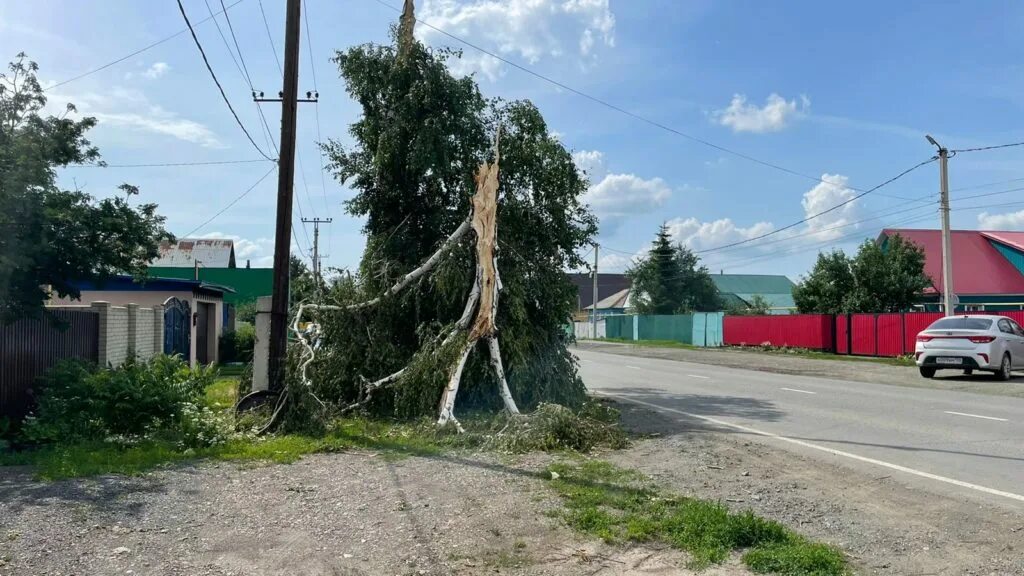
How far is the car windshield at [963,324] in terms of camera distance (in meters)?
19.7

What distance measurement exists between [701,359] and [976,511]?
1009 inches

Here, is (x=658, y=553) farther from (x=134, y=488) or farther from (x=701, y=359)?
(x=701, y=359)

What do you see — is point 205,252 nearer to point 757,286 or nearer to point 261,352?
point 261,352

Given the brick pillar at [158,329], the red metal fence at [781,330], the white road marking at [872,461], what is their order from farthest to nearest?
1. the red metal fence at [781,330]
2. the brick pillar at [158,329]
3. the white road marking at [872,461]

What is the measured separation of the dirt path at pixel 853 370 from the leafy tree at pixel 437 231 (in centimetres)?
957

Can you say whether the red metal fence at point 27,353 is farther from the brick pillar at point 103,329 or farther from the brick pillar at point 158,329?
the brick pillar at point 158,329

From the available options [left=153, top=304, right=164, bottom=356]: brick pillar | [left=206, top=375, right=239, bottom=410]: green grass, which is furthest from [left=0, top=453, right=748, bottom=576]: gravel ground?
[left=153, top=304, right=164, bottom=356]: brick pillar

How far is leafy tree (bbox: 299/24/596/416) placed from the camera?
41.5 feet

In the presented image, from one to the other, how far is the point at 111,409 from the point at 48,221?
2.50 meters

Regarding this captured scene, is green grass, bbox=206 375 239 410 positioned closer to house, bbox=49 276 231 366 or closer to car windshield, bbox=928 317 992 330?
house, bbox=49 276 231 366

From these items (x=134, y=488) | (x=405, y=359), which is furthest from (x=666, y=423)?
(x=134, y=488)

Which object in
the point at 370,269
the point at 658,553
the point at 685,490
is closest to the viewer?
the point at 658,553

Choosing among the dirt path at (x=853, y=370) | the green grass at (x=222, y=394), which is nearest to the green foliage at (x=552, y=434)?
the green grass at (x=222, y=394)

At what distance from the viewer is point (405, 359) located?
43.3 ft
